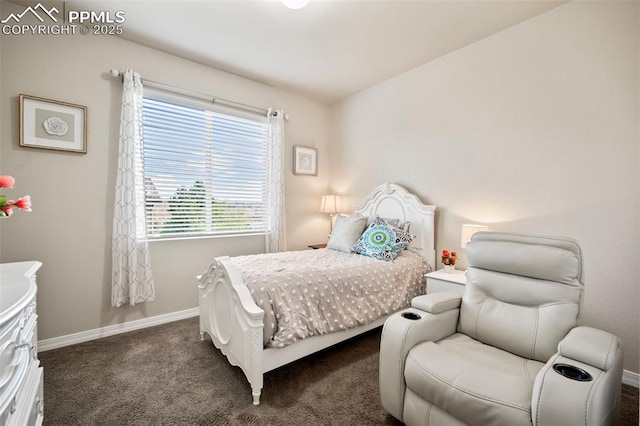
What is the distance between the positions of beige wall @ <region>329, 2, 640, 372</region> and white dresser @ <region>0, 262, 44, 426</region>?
3.08m

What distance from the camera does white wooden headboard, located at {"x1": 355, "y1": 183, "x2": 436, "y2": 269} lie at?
3.01m

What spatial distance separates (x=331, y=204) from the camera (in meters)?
4.07

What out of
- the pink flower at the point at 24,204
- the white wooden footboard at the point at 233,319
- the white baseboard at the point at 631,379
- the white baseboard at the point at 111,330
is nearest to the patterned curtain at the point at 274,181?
the white baseboard at the point at 111,330

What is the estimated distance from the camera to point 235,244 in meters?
3.48

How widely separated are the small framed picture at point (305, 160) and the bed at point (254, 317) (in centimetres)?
141

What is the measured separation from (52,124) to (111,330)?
73.1 inches

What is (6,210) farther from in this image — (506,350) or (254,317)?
(506,350)

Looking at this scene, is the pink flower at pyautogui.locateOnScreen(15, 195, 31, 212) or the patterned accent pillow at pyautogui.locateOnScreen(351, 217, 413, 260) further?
the patterned accent pillow at pyautogui.locateOnScreen(351, 217, 413, 260)

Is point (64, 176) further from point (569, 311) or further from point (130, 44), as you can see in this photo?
point (569, 311)

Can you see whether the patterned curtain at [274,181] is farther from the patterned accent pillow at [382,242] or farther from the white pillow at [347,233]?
the patterned accent pillow at [382,242]

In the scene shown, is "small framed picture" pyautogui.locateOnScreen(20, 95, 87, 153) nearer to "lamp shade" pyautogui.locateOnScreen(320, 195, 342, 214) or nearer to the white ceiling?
the white ceiling

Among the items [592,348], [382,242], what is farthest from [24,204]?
[382,242]

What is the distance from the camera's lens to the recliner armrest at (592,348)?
3.62 ft

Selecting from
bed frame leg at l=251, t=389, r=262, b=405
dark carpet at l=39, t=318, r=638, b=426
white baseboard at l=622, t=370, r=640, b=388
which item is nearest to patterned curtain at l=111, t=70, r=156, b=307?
dark carpet at l=39, t=318, r=638, b=426
